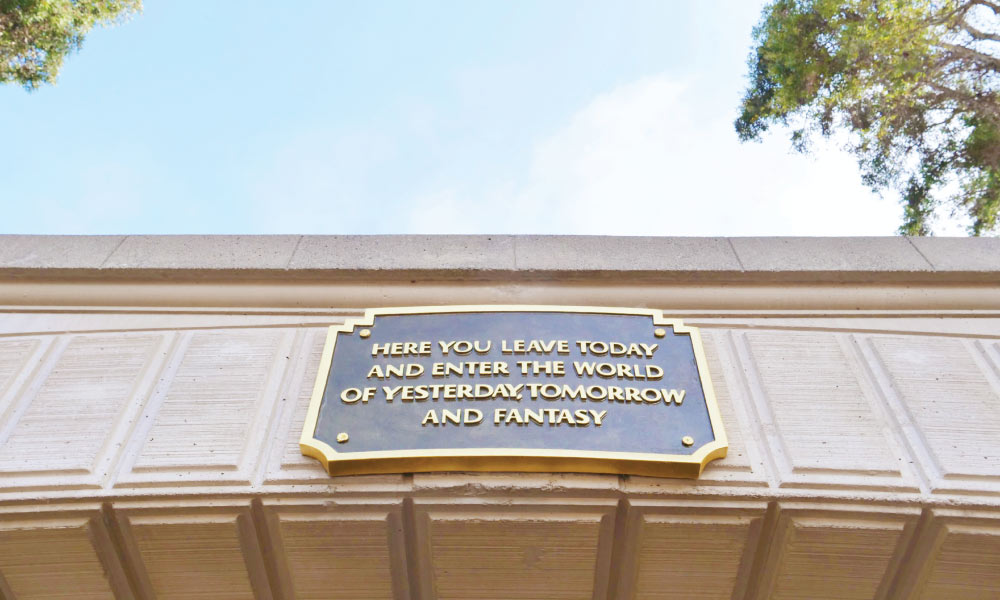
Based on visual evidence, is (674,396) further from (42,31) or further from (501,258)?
(42,31)

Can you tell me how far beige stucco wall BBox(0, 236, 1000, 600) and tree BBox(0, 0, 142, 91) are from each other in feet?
27.1

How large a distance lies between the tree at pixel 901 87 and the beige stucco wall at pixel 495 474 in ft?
22.9

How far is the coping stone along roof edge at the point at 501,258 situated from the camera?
15.3 ft

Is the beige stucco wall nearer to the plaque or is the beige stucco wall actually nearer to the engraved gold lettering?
the plaque

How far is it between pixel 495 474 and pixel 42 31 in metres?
10.8

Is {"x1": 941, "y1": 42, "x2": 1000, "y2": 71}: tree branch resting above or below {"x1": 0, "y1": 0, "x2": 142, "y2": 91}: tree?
below

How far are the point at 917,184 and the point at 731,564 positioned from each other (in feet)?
32.0

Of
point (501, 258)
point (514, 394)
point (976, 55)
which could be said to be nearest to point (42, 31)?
point (501, 258)

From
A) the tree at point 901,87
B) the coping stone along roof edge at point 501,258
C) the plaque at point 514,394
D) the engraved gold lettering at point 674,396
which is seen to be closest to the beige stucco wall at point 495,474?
the coping stone along roof edge at point 501,258

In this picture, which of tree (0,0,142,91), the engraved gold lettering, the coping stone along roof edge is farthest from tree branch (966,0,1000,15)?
tree (0,0,142,91)

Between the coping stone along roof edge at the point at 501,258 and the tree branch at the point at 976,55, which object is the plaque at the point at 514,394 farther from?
the tree branch at the point at 976,55

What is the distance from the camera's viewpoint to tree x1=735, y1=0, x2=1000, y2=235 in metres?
10.5

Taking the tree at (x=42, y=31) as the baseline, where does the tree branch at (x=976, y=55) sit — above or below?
below

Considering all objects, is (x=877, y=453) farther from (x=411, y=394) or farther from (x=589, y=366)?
(x=411, y=394)
